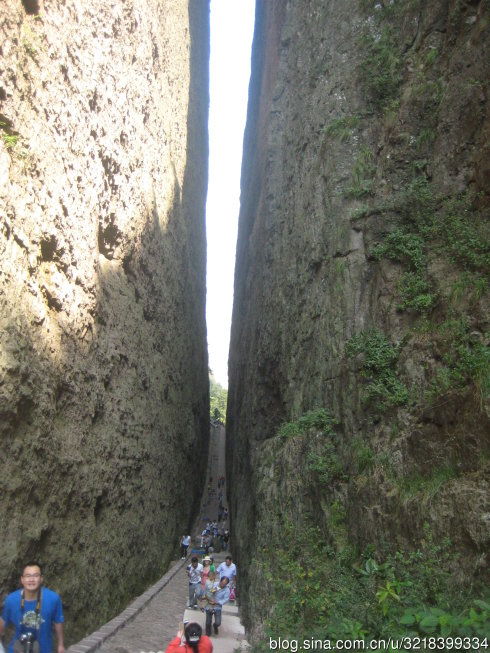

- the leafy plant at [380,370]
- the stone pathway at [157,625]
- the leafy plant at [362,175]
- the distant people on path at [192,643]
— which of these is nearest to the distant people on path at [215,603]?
the stone pathway at [157,625]

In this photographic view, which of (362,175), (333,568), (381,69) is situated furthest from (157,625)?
(381,69)

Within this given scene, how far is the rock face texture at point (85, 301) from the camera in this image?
636 cm

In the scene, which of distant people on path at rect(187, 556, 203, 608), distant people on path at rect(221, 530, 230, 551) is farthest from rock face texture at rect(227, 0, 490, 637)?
distant people on path at rect(221, 530, 230, 551)

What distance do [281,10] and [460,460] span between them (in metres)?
18.7

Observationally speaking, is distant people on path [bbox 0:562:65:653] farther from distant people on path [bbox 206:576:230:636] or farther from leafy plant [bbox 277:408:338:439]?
leafy plant [bbox 277:408:338:439]

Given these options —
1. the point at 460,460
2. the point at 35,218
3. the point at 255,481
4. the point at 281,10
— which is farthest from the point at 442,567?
the point at 281,10

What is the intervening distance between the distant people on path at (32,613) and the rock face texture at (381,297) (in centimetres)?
371

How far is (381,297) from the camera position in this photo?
899 centimetres

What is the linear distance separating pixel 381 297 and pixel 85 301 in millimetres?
4770

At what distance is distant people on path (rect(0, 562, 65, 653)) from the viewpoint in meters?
4.32

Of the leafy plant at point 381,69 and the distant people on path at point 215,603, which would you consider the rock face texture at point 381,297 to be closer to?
the leafy plant at point 381,69

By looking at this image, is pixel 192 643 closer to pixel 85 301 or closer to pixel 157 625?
pixel 85 301

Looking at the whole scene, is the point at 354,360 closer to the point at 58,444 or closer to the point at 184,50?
the point at 58,444

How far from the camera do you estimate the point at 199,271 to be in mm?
27812
